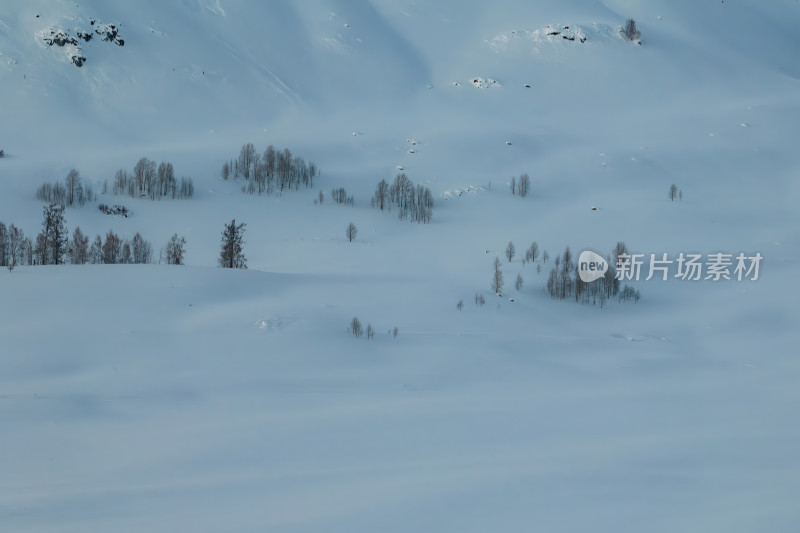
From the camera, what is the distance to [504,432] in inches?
486

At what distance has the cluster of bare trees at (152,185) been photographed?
39.1 m

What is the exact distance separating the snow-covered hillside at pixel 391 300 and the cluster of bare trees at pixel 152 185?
105 centimetres

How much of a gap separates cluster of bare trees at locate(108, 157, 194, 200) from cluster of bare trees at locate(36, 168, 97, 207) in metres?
1.92

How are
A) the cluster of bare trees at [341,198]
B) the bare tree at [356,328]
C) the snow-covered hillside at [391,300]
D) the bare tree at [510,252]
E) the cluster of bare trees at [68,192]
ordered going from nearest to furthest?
the snow-covered hillside at [391,300] → the bare tree at [356,328] → the bare tree at [510,252] → the cluster of bare trees at [68,192] → the cluster of bare trees at [341,198]

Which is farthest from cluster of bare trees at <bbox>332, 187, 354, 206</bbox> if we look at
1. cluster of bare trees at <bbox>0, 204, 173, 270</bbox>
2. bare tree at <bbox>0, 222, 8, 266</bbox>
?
bare tree at <bbox>0, 222, 8, 266</bbox>

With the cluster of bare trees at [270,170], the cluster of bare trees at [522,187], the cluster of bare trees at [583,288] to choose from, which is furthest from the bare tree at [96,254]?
the cluster of bare trees at [522,187]

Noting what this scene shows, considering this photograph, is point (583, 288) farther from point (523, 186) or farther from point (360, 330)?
point (523, 186)

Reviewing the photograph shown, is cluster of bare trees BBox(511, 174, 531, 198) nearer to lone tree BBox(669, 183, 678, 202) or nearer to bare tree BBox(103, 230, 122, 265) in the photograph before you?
lone tree BBox(669, 183, 678, 202)

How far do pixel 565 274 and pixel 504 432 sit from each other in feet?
50.6

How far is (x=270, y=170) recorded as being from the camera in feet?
139

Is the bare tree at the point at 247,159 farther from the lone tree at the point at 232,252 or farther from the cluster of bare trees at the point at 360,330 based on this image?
the cluster of bare trees at the point at 360,330

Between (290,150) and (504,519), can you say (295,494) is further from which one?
(290,150)

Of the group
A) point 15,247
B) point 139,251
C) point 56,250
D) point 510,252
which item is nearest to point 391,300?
point 510,252

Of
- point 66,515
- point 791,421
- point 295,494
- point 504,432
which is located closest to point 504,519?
point 295,494
